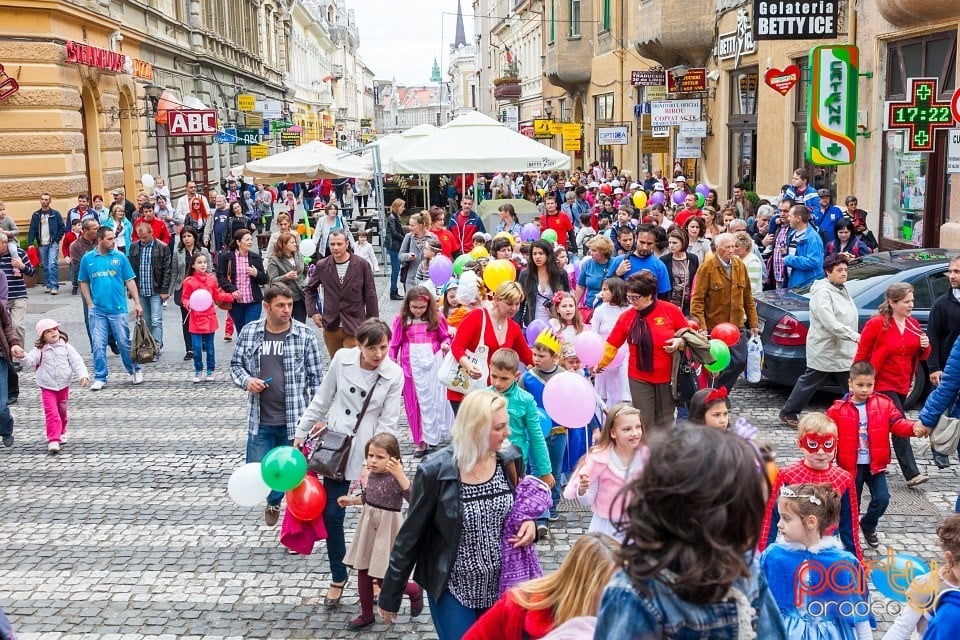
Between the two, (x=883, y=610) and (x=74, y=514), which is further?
(x=74, y=514)

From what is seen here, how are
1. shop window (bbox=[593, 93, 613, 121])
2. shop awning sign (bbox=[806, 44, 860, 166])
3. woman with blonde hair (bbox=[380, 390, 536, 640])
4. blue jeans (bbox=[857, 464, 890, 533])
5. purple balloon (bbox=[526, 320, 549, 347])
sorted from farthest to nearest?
shop window (bbox=[593, 93, 613, 121])
shop awning sign (bbox=[806, 44, 860, 166])
purple balloon (bbox=[526, 320, 549, 347])
blue jeans (bbox=[857, 464, 890, 533])
woman with blonde hair (bbox=[380, 390, 536, 640])

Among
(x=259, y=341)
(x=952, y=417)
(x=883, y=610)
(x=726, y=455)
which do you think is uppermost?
(x=726, y=455)

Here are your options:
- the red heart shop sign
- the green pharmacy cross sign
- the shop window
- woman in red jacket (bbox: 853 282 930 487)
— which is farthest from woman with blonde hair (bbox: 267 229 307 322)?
the shop window

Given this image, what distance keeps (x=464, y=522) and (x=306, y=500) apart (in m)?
1.69

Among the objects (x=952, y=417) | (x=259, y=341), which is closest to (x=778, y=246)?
(x=952, y=417)

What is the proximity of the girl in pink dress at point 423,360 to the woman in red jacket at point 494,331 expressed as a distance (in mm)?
775

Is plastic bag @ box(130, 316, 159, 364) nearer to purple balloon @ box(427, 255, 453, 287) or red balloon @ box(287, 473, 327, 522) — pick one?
purple balloon @ box(427, 255, 453, 287)

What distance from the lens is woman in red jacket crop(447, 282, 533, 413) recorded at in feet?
24.8

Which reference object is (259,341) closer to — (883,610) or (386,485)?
(386,485)

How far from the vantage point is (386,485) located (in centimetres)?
536

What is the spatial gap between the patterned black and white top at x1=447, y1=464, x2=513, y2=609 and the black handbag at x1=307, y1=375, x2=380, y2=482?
66.8 inches

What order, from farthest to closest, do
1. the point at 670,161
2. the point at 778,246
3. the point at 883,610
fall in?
the point at 670,161, the point at 778,246, the point at 883,610

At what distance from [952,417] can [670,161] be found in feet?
80.5

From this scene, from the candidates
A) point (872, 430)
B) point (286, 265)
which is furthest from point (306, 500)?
point (286, 265)
